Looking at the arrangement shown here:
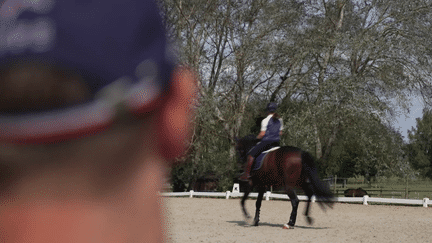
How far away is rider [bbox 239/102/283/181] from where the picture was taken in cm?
883

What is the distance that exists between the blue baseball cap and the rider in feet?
26.8

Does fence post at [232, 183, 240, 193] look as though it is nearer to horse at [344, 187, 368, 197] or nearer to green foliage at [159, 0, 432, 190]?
green foliage at [159, 0, 432, 190]

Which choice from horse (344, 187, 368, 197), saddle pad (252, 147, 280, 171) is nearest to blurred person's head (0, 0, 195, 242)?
saddle pad (252, 147, 280, 171)

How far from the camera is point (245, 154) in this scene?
9.99 m

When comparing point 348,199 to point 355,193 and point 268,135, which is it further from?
point 268,135

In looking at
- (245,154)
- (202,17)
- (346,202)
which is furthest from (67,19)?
(202,17)

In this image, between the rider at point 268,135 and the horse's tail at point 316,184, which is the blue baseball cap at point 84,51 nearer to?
the rider at point 268,135

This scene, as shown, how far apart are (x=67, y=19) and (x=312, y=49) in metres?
20.3

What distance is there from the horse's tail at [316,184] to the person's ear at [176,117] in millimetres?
8397

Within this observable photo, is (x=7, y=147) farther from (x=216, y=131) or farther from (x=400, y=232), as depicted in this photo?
(x=216, y=131)

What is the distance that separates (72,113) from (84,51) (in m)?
0.07

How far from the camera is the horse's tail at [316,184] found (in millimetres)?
9000

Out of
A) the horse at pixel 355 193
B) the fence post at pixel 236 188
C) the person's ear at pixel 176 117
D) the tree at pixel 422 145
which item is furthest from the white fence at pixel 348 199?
the tree at pixel 422 145

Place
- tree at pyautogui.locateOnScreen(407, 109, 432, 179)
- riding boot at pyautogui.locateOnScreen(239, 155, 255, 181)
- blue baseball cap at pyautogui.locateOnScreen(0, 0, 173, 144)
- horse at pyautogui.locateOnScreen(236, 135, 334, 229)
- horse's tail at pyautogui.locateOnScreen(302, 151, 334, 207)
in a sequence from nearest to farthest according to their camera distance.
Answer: blue baseball cap at pyautogui.locateOnScreen(0, 0, 173, 144)
horse's tail at pyautogui.locateOnScreen(302, 151, 334, 207)
horse at pyautogui.locateOnScreen(236, 135, 334, 229)
riding boot at pyautogui.locateOnScreen(239, 155, 255, 181)
tree at pyautogui.locateOnScreen(407, 109, 432, 179)
